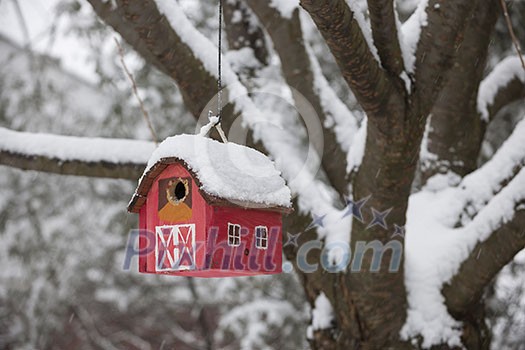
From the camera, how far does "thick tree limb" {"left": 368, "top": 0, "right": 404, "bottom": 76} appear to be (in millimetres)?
2315

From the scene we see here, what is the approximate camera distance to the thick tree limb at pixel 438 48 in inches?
104

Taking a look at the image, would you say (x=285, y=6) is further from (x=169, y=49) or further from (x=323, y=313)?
(x=323, y=313)

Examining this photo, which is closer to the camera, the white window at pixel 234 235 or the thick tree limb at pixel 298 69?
the white window at pixel 234 235

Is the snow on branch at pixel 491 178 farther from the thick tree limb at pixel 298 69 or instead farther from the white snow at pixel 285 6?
the white snow at pixel 285 6

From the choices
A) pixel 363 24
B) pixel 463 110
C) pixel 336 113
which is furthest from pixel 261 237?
pixel 463 110

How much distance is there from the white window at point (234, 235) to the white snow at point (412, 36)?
3.57 feet

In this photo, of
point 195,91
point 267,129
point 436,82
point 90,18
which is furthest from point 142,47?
point 90,18

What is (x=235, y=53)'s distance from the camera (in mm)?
4082

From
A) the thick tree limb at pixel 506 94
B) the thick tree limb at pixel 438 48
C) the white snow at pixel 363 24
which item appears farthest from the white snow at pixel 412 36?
the thick tree limb at pixel 506 94

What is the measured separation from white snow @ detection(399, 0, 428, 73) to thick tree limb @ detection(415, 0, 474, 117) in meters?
0.03

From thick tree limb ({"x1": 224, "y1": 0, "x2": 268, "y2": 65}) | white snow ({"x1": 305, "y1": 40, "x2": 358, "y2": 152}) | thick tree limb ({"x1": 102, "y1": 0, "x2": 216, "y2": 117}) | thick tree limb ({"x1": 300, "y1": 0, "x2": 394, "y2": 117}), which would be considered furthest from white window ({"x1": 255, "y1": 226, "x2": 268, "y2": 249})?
thick tree limb ({"x1": 224, "y1": 0, "x2": 268, "y2": 65})

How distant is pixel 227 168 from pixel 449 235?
5.41 ft

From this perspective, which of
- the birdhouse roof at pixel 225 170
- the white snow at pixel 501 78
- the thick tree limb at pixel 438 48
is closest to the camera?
the birdhouse roof at pixel 225 170

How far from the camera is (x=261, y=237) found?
2.26 metres
